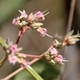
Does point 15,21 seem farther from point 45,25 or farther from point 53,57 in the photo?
point 45,25

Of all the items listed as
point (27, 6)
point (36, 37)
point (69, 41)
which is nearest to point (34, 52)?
point (36, 37)

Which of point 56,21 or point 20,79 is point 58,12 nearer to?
point 56,21

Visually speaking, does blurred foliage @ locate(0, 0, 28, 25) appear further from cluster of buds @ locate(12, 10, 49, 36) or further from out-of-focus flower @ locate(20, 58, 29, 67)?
out-of-focus flower @ locate(20, 58, 29, 67)

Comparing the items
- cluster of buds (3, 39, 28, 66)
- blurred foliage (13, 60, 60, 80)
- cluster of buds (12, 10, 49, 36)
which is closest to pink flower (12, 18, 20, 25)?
cluster of buds (12, 10, 49, 36)

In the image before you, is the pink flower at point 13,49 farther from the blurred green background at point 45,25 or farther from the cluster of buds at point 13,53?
the blurred green background at point 45,25

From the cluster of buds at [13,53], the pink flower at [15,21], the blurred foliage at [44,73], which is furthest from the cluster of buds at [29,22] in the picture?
the blurred foliage at [44,73]

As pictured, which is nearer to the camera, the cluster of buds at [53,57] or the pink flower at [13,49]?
the pink flower at [13,49]

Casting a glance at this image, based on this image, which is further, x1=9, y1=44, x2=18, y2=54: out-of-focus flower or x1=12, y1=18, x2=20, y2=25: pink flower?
x1=12, y1=18, x2=20, y2=25: pink flower

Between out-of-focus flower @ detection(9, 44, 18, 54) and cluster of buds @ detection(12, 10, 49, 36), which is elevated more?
cluster of buds @ detection(12, 10, 49, 36)

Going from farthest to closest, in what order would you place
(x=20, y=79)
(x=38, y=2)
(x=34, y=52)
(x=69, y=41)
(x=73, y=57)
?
(x=38, y=2), (x=34, y=52), (x=73, y=57), (x=20, y=79), (x=69, y=41)

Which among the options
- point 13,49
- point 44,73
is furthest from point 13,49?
point 44,73

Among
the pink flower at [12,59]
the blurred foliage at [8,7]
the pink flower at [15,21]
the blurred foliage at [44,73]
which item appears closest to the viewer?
the pink flower at [12,59]
